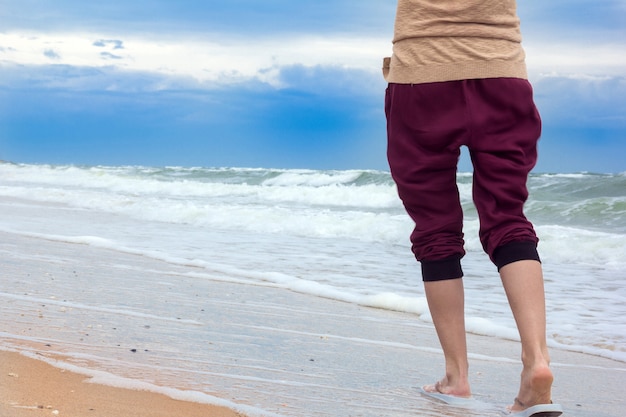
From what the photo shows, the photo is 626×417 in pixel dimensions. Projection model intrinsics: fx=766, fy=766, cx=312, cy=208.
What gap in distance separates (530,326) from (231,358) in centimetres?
109

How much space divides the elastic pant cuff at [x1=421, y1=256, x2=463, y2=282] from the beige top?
0.52 metres

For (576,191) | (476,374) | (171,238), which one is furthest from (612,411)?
(576,191)

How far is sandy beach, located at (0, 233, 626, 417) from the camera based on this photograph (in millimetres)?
2045

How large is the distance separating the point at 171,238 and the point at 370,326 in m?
4.06

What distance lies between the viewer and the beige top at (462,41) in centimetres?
206

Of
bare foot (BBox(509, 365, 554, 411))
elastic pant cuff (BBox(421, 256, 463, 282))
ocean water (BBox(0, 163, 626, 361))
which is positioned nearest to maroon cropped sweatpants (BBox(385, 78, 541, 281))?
elastic pant cuff (BBox(421, 256, 463, 282))

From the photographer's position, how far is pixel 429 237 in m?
2.23

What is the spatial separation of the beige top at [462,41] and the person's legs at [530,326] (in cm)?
53

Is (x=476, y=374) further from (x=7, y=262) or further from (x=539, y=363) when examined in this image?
(x=7, y=262)

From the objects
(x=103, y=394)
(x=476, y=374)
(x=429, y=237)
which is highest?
(x=429, y=237)

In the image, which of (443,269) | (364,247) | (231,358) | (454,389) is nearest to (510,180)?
(443,269)

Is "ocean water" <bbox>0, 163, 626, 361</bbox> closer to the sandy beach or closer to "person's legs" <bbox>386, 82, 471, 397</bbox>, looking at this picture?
the sandy beach

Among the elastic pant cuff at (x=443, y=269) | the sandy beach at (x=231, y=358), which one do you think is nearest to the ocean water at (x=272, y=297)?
the sandy beach at (x=231, y=358)

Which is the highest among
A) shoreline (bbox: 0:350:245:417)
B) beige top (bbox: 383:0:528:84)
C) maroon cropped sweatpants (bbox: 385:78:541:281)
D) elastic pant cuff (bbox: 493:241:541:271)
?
beige top (bbox: 383:0:528:84)
